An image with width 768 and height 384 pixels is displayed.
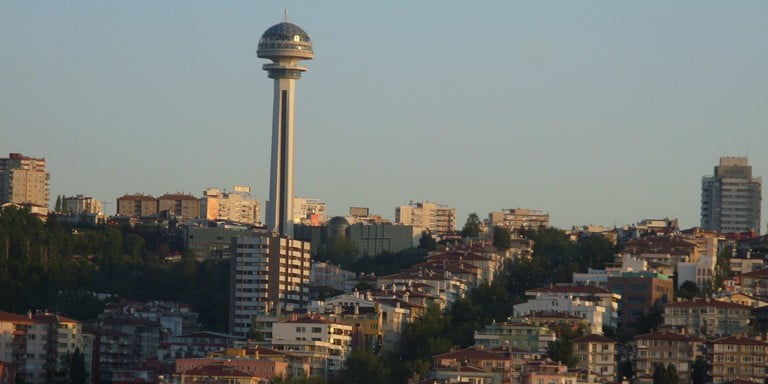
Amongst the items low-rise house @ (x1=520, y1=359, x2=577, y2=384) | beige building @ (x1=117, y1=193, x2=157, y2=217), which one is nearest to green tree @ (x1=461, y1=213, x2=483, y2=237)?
beige building @ (x1=117, y1=193, x2=157, y2=217)

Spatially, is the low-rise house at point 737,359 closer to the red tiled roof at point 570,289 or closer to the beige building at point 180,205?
the red tiled roof at point 570,289

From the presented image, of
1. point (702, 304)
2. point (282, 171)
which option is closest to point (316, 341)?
point (702, 304)

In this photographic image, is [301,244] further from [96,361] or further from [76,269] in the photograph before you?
[96,361]

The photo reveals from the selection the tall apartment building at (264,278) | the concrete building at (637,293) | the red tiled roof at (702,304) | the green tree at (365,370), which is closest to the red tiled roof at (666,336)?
the red tiled roof at (702,304)

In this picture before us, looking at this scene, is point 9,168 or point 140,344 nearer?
point 140,344

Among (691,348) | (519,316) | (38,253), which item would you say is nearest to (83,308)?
(38,253)

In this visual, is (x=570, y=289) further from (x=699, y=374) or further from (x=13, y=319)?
(x=13, y=319)
